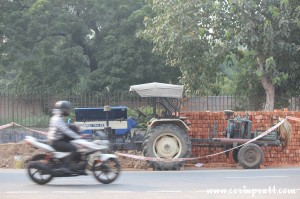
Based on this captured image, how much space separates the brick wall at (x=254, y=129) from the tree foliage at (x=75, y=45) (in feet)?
47.1

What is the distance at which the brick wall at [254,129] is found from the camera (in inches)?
687

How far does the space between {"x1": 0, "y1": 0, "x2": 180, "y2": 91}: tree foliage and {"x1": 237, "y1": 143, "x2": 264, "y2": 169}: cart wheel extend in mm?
16038

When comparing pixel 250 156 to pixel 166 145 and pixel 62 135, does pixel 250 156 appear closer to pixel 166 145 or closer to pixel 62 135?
pixel 166 145

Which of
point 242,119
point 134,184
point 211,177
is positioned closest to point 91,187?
point 134,184

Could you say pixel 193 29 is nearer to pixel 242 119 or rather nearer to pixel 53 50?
pixel 242 119

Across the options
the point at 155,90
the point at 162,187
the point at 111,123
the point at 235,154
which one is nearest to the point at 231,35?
the point at 235,154

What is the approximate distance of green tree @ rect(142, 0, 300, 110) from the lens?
64.7 ft

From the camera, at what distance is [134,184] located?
11234 millimetres

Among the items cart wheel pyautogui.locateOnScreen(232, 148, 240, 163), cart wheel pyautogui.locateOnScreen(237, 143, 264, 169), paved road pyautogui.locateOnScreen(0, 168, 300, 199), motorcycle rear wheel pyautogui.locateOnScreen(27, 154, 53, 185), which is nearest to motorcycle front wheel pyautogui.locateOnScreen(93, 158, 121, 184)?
paved road pyautogui.locateOnScreen(0, 168, 300, 199)

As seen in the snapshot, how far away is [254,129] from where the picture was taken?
57.5 feet

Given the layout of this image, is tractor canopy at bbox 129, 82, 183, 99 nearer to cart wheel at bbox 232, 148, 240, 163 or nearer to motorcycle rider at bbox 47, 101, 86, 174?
cart wheel at bbox 232, 148, 240, 163

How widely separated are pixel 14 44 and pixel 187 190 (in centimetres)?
2235

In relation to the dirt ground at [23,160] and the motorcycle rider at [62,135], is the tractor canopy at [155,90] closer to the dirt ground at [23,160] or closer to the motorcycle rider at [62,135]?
the dirt ground at [23,160]

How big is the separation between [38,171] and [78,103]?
31.8 ft
